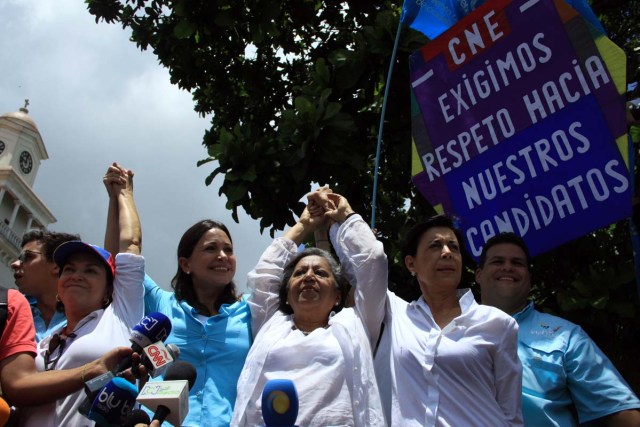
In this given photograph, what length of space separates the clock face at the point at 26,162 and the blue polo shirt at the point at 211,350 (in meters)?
56.8

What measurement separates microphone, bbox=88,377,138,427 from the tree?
3131mm

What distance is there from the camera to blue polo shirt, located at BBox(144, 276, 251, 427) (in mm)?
2912

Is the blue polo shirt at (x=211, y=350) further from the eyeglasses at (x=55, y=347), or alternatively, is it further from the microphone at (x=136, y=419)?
the microphone at (x=136, y=419)

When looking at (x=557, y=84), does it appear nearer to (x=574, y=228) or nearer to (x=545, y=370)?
(x=574, y=228)

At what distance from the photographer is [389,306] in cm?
319

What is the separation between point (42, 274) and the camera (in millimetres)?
3713

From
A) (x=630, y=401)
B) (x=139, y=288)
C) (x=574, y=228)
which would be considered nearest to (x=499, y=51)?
(x=574, y=228)

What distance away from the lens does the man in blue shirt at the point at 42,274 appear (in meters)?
3.71

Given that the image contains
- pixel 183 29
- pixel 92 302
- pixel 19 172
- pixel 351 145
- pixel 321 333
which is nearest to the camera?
pixel 321 333

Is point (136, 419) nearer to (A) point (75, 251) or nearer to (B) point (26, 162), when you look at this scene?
(A) point (75, 251)

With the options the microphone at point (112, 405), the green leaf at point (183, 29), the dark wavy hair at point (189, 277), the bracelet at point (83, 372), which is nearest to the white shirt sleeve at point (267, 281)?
the dark wavy hair at point (189, 277)

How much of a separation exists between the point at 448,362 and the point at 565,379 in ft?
2.40

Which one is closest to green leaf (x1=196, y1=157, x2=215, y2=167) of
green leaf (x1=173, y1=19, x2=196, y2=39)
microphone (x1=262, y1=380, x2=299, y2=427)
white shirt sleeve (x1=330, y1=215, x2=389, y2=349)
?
green leaf (x1=173, y1=19, x2=196, y2=39)

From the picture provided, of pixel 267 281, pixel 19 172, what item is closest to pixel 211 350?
pixel 267 281
